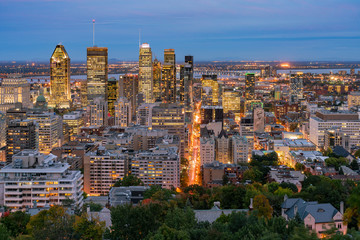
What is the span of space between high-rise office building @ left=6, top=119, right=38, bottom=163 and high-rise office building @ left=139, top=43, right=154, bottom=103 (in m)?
53.5

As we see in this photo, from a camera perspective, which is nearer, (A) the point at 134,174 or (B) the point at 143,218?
(B) the point at 143,218

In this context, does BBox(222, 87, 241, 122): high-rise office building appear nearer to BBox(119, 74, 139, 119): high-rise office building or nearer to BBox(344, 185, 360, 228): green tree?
BBox(119, 74, 139, 119): high-rise office building

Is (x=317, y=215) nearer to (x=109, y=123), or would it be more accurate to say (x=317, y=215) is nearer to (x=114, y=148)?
(x=114, y=148)

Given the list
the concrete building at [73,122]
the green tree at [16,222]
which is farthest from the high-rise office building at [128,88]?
the green tree at [16,222]

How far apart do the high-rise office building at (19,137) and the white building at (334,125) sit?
102ft

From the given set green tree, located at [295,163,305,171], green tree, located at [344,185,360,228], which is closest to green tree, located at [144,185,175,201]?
green tree, located at [344,185,360,228]

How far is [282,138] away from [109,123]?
26.9 metres

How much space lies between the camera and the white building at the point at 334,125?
63.3 meters

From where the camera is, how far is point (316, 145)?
62.8m

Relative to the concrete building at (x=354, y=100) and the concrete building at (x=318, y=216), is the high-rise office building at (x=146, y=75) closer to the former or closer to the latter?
the concrete building at (x=354, y=100)

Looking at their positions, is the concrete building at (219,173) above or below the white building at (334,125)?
below

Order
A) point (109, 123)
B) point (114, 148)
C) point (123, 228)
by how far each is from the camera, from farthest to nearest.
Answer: point (109, 123) < point (114, 148) < point (123, 228)

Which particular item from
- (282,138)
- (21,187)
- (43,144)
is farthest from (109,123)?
(21,187)

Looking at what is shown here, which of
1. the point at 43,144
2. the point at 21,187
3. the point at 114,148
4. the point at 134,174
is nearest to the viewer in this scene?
the point at 21,187
